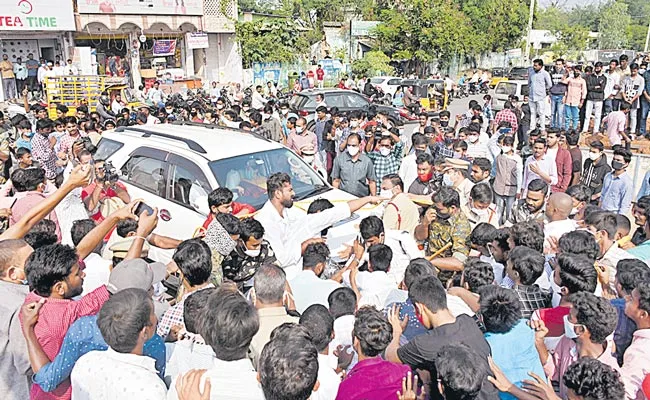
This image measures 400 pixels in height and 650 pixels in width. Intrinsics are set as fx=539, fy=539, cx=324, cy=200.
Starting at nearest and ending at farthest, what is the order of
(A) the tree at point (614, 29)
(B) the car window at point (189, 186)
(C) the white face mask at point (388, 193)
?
(C) the white face mask at point (388, 193)
(B) the car window at point (189, 186)
(A) the tree at point (614, 29)

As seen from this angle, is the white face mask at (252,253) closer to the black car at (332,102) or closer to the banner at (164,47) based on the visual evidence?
the black car at (332,102)

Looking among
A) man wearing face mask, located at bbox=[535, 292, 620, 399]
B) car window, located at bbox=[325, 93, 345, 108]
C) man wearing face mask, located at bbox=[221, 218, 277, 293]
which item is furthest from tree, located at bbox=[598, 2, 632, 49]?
man wearing face mask, located at bbox=[535, 292, 620, 399]

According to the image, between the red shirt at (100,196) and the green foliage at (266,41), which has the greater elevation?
the green foliage at (266,41)

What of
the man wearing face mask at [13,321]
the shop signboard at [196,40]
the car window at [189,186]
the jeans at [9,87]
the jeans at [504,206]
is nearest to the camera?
the man wearing face mask at [13,321]

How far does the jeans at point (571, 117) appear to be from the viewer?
13.1 metres

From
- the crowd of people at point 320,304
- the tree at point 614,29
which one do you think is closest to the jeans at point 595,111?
the crowd of people at point 320,304

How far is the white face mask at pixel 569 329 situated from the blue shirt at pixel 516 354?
0.21 metres

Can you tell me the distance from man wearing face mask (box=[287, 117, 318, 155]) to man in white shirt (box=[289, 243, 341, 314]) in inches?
206

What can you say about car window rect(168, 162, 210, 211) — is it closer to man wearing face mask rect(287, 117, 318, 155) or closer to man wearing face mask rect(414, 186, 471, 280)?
man wearing face mask rect(414, 186, 471, 280)

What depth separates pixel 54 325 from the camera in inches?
119

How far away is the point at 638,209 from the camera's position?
5043 millimetres

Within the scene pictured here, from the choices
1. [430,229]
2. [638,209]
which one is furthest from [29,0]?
[638,209]

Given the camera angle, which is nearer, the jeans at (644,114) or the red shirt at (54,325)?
the red shirt at (54,325)

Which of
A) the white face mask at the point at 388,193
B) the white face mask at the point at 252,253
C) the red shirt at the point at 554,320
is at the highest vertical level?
the white face mask at the point at 388,193
